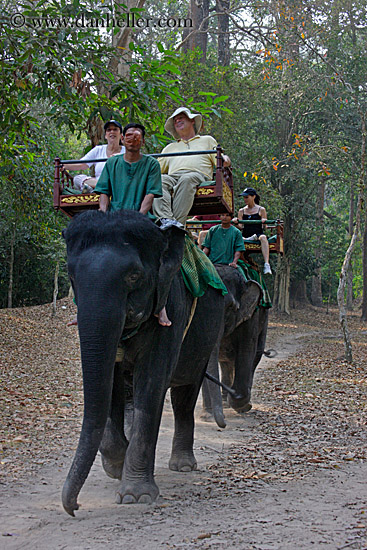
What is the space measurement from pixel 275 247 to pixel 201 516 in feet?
21.5

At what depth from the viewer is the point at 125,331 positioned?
A: 457 centimetres

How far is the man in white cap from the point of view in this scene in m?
5.91

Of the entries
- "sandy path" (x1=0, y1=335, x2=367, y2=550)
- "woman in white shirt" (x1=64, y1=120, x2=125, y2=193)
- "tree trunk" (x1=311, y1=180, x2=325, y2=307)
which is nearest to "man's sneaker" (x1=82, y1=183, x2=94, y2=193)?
"woman in white shirt" (x1=64, y1=120, x2=125, y2=193)

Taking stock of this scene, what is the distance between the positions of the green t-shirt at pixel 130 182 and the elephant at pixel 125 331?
377 millimetres

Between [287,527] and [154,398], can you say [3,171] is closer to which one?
[154,398]

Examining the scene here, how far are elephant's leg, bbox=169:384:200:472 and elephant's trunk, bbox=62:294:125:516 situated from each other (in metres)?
1.87

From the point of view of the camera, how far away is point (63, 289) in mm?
29656

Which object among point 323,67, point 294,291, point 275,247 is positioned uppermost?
point 323,67

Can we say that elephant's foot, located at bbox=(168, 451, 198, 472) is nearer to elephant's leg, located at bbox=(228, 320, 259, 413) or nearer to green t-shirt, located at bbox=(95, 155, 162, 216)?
green t-shirt, located at bbox=(95, 155, 162, 216)

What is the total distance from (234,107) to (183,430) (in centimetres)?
1594

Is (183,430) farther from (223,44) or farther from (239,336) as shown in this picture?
(223,44)

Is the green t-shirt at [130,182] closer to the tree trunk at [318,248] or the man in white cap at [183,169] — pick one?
the man in white cap at [183,169]

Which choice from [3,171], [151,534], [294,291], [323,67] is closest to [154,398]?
[151,534]

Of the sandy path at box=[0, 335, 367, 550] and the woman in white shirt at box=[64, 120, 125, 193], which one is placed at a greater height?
the woman in white shirt at box=[64, 120, 125, 193]
